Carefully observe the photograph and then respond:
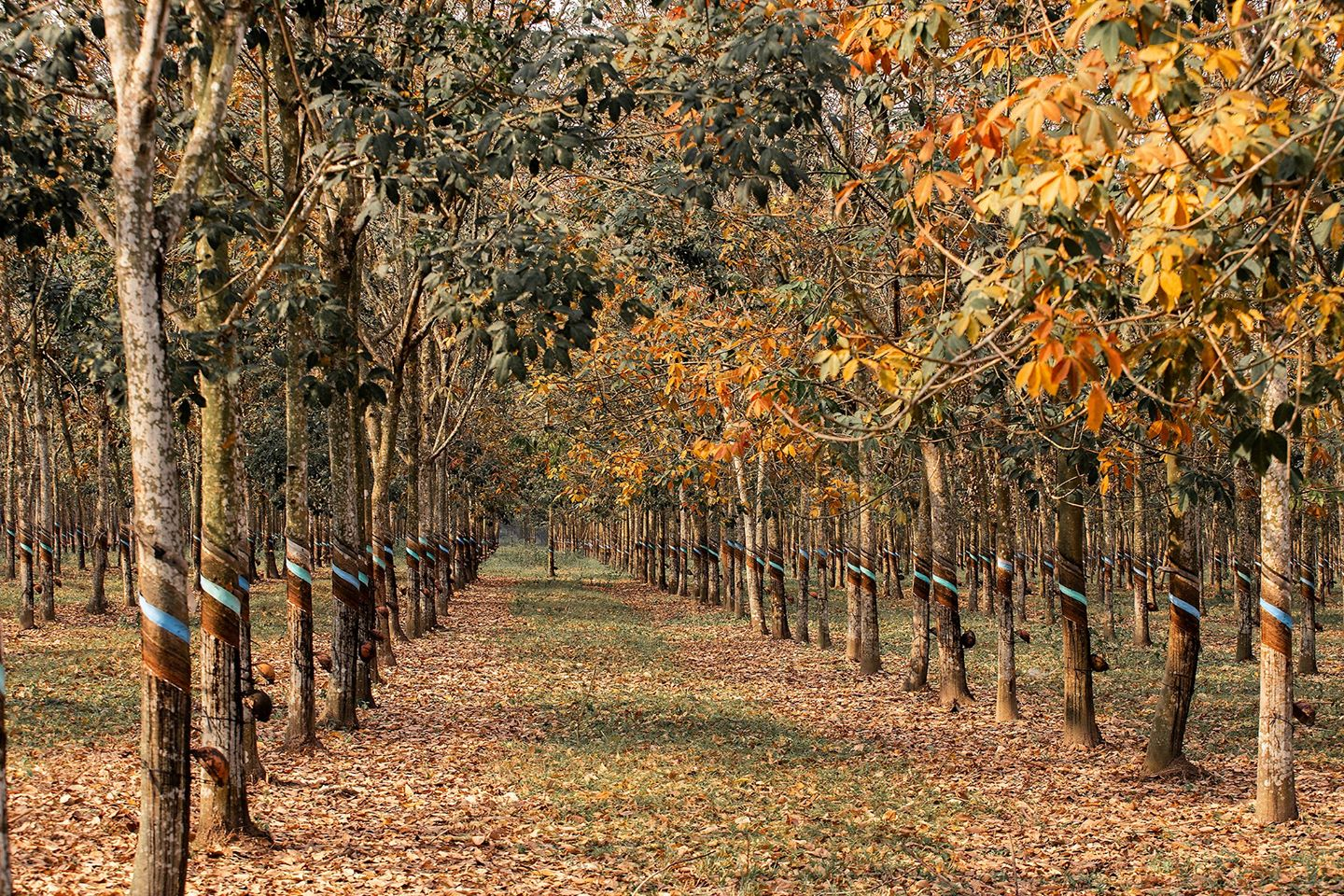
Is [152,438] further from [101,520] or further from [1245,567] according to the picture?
[1245,567]

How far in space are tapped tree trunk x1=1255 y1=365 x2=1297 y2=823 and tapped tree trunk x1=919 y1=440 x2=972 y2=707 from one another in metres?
5.71

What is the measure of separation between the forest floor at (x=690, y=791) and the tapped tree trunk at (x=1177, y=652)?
356 millimetres

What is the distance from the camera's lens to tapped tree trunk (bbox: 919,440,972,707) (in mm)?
16109

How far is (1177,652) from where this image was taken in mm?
11953

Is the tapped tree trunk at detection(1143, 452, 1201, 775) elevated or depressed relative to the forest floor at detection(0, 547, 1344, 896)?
elevated

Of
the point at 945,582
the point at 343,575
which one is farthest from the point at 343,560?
the point at 945,582

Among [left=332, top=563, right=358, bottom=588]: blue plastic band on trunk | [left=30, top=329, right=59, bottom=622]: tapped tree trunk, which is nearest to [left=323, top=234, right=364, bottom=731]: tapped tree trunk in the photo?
[left=332, top=563, right=358, bottom=588]: blue plastic band on trunk

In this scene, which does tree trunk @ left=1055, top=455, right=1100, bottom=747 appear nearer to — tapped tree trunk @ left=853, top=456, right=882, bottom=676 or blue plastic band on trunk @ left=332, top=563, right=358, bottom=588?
tapped tree trunk @ left=853, top=456, right=882, bottom=676

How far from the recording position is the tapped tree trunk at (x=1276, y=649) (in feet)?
32.4

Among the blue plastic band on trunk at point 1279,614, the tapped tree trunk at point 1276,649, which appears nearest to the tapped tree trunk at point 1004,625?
the tapped tree trunk at point 1276,649

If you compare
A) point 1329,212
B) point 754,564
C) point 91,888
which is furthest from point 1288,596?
point 754,564

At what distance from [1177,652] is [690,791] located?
5.22 m

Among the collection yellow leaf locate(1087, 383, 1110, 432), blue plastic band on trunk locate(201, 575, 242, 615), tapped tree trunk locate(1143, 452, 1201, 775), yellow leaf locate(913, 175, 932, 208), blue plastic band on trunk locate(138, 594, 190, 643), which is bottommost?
tapped tree trunk locate(1143, 452, 1201, 775)

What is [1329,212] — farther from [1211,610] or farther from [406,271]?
[1211,610]
